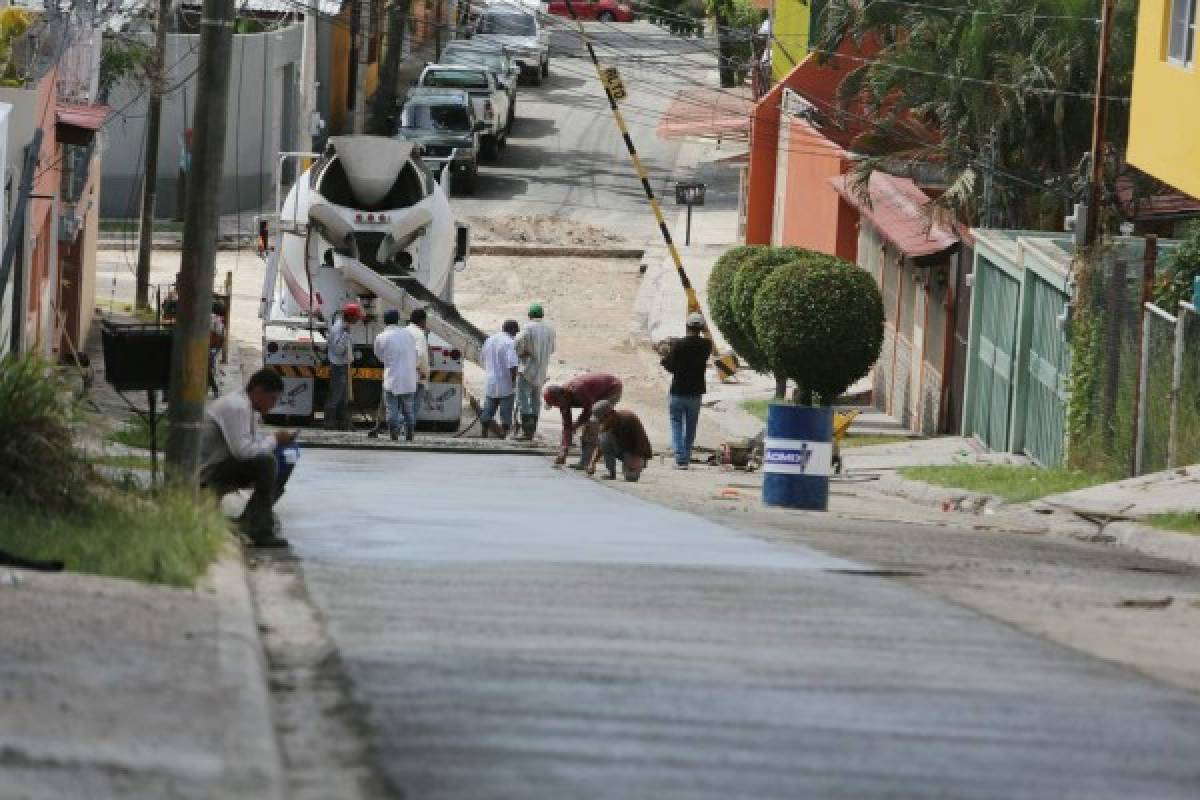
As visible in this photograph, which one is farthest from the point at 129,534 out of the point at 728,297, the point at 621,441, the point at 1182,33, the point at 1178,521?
the point at 728,297

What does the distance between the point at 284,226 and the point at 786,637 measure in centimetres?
2021

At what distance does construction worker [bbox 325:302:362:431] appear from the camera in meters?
27.6

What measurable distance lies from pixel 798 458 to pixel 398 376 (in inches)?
271

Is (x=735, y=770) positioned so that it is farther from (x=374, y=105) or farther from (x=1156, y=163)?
(x=374, y=105)

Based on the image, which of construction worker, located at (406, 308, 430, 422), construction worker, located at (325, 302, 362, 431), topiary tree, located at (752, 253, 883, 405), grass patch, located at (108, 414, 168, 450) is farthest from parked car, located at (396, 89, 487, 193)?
grass patch, located at (108, 414, 168, 450)

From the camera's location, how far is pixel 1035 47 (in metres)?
32.0

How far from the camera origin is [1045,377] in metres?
26.3

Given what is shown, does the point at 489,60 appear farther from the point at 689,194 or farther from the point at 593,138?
the point at 689,194

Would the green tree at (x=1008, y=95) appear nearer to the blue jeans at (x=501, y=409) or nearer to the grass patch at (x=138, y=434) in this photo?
the blue jeans at (x=501, y=409)

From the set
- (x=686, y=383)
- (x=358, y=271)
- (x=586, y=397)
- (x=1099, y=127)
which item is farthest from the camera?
(x=358, y=271)

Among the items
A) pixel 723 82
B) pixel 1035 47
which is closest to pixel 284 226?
pixel 1035 47

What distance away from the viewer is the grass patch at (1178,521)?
59.9 feet

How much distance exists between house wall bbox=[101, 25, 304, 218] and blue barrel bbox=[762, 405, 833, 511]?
27899mm

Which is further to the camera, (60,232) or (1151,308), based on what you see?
(60,232)
